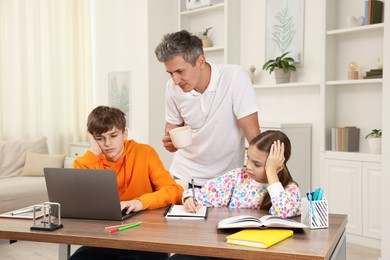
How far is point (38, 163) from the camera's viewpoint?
17.1 ft

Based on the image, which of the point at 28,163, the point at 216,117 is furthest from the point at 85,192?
the point at 28,163

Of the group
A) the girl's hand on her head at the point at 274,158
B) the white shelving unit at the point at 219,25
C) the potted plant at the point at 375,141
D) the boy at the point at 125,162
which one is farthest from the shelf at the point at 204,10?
the girl's hand on her head at the point at 274,158

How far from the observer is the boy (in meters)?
2.04

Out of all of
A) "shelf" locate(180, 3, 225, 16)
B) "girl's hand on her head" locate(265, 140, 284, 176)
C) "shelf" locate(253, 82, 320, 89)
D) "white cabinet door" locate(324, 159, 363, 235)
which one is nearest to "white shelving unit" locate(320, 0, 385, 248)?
"white cabinet door" locate(324, 159, 363, 235)

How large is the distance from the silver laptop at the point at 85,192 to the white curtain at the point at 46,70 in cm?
415

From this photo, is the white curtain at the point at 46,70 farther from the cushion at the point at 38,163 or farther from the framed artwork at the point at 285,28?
the framed artwork at the point at 285,28

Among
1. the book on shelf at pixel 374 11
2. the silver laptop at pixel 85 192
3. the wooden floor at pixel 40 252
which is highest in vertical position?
the book on shelf at pixel 374 11

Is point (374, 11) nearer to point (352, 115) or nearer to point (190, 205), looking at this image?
point (352, 115)

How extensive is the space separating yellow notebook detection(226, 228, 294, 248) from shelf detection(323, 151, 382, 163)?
2.57m

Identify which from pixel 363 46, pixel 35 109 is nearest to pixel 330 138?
pixel 363 46

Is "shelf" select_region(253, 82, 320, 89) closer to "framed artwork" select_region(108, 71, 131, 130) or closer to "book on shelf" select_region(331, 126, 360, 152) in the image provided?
"book on shelf" select_region(331, 126, 360, 152)

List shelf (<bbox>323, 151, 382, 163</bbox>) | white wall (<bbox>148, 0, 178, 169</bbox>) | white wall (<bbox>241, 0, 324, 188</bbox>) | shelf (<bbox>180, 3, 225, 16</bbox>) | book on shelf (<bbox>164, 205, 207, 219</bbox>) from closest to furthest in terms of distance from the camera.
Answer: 1. book on shelf (<bbox>164, 205, 207, 219</bbox>)
2. shelf (<bbox>323, 151, 382, 163</bbox>)
3. white wall (<bbox>241, 0, 324, 188</bbox>)
4. shelf (<bbox>180, 3, 225, 16</bbox>)
5. white wall (<bbox>148, 0, 178, 169</bbox>)

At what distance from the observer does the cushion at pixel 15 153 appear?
16.9ft

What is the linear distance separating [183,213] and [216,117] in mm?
585
